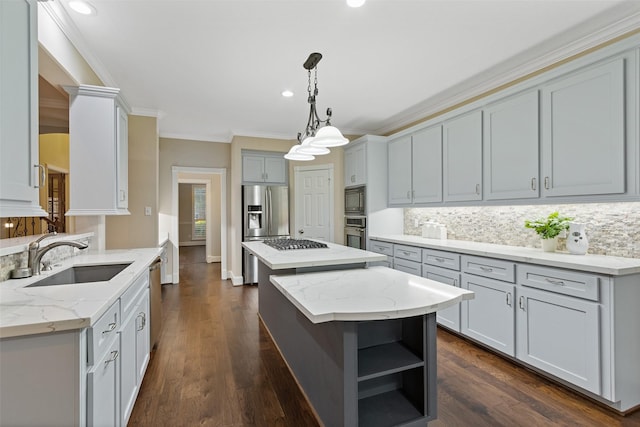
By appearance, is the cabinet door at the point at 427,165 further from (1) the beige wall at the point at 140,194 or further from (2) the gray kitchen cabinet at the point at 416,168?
(1) the beige wall at the point at 140,194

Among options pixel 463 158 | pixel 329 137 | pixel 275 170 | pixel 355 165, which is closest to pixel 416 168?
pixel 463 158

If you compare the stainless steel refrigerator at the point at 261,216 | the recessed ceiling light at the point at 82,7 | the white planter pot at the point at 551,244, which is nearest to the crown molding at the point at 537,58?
the white planter pot at the point at 551,244

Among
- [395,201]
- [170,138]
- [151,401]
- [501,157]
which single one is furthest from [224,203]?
[501,157]

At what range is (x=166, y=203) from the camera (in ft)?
17.7

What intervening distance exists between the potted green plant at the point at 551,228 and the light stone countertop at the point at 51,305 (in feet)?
Answer: 10.3

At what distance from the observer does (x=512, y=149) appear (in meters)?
2.80

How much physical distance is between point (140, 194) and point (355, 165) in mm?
3169

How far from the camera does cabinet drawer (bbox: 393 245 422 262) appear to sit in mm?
3549

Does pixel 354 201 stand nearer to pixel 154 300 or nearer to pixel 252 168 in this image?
pixel 252 168

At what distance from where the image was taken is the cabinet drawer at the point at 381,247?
4098 millimetres

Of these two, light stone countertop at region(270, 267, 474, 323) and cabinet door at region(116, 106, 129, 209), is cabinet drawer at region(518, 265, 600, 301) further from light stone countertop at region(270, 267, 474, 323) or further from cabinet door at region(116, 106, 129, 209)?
cabinet door at region(116, 106, 129, 209)

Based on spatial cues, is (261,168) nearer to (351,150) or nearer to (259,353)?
(351,150)

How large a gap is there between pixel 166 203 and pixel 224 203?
1011 millimetres

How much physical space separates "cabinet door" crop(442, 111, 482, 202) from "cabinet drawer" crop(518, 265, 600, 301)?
3.31 feet
